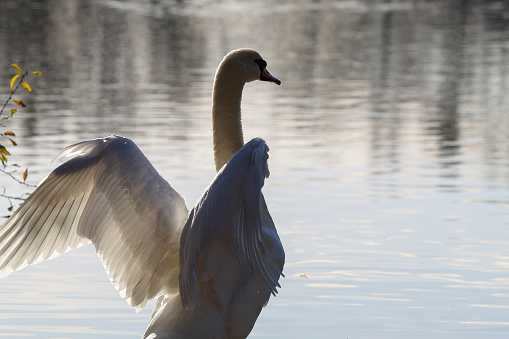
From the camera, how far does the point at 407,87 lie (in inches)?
926

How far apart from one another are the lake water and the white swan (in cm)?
117

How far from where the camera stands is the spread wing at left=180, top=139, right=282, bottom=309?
519 cm

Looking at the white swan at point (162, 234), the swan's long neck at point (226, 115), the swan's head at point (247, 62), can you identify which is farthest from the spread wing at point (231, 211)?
the swan's head at point (247, 62)

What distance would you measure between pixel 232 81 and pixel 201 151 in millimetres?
7917

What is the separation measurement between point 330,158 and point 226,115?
7.76 m

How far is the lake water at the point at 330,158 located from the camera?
764cm

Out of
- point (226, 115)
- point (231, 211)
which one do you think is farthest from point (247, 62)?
point (231, 211)

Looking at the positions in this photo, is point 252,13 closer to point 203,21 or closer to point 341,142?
point 203,21

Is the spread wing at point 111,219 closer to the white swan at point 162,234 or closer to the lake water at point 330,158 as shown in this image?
the white swan at point 162,234

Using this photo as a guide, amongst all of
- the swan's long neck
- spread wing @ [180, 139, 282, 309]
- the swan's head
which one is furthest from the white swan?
the swan's head

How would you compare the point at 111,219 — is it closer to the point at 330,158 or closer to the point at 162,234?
the point at 162,234

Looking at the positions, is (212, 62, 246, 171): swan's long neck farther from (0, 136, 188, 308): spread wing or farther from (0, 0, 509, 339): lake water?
(0, 0, 509, 339): lake water

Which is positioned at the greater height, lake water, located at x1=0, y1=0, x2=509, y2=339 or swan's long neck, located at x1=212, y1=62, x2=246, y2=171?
swan's long neck, located at x1=212, y1=62, x2=246, y2=171

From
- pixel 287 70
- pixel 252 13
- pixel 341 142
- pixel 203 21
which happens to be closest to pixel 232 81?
pixel 341 142
